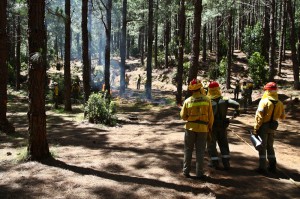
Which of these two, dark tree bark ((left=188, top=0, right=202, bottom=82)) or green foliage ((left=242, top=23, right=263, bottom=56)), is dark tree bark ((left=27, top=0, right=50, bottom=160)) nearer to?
dark tree bark ((left=188, top=0, right=202, bottom=82))

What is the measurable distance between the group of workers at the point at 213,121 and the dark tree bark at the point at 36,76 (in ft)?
10.2

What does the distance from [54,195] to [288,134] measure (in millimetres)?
10749

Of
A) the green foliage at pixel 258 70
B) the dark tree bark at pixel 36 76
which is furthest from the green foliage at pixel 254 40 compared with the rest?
the dark tree bark at pixel 36 76

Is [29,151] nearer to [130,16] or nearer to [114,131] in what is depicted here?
[114,131]

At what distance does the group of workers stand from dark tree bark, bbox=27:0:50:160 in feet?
10.2

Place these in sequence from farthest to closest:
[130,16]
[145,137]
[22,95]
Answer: [130,16]
[22,95]
[145,137]

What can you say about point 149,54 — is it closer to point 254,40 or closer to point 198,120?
point 254,40

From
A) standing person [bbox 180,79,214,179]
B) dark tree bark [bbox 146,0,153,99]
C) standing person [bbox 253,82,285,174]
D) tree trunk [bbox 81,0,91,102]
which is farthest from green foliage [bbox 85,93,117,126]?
dark tree bark [bbox 146,0,153,99]

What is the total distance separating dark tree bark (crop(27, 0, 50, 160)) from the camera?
6.82 m

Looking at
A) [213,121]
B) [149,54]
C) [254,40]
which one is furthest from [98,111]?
[254,40]

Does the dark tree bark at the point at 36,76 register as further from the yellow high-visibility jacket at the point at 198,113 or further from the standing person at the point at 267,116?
the standing person at the point at 267,116

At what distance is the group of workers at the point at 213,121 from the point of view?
6301 millimetres

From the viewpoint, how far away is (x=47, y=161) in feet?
23.8

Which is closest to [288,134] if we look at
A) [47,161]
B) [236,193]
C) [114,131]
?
[114,131]
